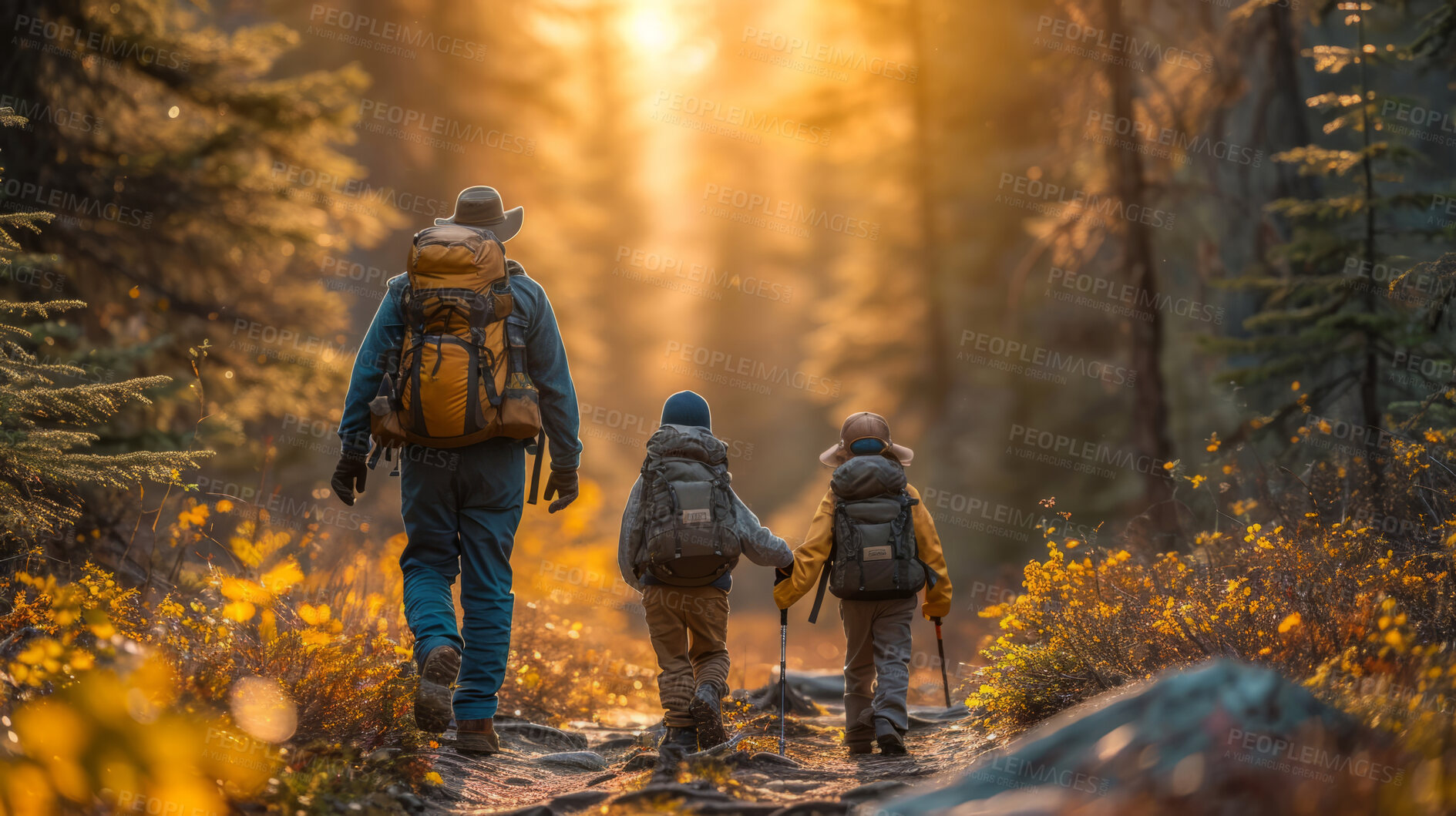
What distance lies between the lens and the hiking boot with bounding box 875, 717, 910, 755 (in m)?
5.27

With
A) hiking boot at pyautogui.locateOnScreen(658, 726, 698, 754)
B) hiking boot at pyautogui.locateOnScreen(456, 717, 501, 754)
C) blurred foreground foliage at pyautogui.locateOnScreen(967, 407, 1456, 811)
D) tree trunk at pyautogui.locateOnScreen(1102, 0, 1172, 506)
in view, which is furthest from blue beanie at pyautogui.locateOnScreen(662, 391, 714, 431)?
tree trunk at pyautogui.locateOnScreen(1102, 0, 1172, 506)

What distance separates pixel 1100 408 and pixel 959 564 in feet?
11.7

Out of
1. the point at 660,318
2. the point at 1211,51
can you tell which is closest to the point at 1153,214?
the point at 1211,51

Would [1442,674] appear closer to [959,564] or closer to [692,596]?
[692,596]

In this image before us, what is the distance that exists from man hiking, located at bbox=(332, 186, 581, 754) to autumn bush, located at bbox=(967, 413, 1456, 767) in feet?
9.40

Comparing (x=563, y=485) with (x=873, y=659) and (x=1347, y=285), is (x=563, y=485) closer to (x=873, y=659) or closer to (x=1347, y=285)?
(x=873, y=659)

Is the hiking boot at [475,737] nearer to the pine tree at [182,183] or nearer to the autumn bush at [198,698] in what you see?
the autumn bush at [198,698]

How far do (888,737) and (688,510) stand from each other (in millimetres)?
1704

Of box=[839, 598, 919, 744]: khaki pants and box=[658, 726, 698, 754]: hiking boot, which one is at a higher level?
box=[839, 598, 919, 744]: khaki pants

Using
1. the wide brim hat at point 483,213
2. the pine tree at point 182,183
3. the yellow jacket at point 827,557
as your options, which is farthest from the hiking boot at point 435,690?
the pine tree at point 182,183

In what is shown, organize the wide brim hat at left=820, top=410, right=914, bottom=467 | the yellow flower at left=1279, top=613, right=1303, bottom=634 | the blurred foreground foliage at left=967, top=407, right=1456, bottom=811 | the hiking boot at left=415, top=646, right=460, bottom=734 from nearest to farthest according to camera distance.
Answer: the blurred foreground foliage at left=967, top=407, right=1456, bottom=811 → the yellow flower at left=1279, top=613, right=1303, bottom=634 → the hiking boot at left=415, top=646, right=460, bottom=734 → the wide brim hat at left=820, top=410, right=914, bottom=467

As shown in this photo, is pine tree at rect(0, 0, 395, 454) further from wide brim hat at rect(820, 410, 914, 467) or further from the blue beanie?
wide brim hat at rect(820, 410, 914, 467)

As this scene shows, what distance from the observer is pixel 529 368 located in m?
5.22

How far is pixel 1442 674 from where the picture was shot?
3.47 meters
